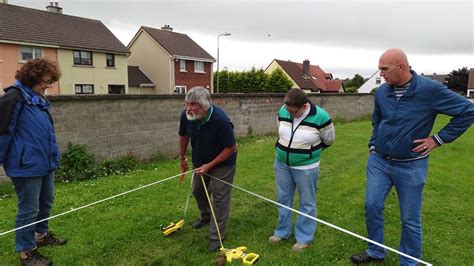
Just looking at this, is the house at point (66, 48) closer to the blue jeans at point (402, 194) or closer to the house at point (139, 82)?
the house at point (139, 82)

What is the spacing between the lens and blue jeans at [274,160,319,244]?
13.3ft

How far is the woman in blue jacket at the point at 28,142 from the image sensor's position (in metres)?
3.39

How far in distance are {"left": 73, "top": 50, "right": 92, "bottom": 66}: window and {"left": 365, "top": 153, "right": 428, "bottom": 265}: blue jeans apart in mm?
27957

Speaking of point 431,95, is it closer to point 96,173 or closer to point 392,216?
point 392,216

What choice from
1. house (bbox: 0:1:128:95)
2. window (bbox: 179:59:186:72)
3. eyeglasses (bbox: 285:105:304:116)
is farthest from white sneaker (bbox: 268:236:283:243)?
window (bbox: 179:59:186:72)

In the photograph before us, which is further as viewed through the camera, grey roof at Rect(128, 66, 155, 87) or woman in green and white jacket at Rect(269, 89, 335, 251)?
grey roof at Rect(128, 66, 155, 87)

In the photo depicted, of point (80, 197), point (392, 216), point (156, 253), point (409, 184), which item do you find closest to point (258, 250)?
point (156, 253)

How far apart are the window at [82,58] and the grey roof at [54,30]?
23.5 inches

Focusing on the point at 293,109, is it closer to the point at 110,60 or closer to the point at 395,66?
the point at 395,66

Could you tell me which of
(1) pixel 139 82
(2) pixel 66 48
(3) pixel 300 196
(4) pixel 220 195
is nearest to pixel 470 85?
(1) pixel 139 82

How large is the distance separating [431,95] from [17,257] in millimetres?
4337

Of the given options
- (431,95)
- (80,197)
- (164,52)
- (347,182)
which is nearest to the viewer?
(431,95)

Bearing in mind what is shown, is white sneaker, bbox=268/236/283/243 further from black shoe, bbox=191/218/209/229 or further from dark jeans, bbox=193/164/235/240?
black shoe, bbox=191/218/209/229

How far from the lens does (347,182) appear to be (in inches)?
281
